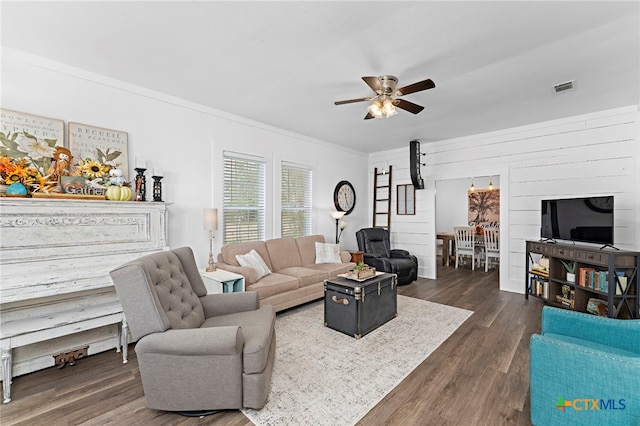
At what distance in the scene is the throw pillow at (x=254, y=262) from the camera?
3.82m

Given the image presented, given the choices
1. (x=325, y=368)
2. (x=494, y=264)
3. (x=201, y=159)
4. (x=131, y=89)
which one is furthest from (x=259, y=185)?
(x=494, y=264)

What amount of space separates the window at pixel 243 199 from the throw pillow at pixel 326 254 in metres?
0.99

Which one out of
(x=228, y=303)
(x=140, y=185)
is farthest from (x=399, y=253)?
(x=140, y=185)

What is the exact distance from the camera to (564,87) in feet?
10.7

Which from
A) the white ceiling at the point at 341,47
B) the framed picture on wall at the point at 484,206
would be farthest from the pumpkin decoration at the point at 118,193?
the framed picture on wall at the point at 484,206

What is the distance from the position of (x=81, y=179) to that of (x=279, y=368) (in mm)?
2606

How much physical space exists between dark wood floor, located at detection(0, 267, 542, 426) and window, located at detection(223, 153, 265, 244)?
6.74 feet

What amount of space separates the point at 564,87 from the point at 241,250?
14.6 feet

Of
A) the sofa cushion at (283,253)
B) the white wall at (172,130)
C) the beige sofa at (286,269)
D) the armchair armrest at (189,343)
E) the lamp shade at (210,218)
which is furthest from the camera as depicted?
the sofa cushion at (283,253)

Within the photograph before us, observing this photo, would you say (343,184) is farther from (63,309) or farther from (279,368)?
(63,309)

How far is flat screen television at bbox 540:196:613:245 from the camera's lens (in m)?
3.63

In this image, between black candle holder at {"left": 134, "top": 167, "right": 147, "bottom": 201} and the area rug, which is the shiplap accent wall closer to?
the area rug

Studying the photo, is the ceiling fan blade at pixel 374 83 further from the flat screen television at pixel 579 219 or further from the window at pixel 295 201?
the flat screen television at pixel 579 219

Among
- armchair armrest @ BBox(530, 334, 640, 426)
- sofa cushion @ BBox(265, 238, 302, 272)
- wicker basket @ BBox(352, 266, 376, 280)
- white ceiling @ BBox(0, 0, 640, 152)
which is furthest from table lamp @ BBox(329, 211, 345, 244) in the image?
armchair armrest @ BBox(530, 334, 640, 426)
